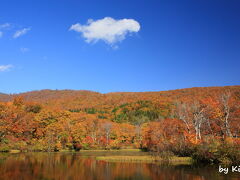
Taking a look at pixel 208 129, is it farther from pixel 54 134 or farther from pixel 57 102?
pixel 57 102

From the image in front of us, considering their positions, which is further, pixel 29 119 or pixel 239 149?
pixel 29 119

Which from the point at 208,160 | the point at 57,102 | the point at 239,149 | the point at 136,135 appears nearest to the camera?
the point at 239,149

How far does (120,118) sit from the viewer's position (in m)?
131

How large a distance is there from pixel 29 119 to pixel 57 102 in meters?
96.8

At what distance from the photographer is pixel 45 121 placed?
245 ft

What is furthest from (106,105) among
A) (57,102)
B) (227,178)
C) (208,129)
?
(227,178)

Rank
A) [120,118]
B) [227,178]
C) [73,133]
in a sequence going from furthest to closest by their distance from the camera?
1. [120,118]
2. [73,133]
3. [227,178]

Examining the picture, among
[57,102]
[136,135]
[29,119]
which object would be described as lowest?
[136,135]

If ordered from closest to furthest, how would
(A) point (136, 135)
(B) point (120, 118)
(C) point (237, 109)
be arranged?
(C) point (237, 109) < (A) point (136, 135) < (B) point (120, 118)

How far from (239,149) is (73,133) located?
170 feet

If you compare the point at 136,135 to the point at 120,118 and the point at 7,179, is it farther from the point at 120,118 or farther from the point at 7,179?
the point at 7,179

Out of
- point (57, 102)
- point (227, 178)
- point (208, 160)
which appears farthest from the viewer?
point (57, 102)

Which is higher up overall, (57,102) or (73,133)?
(57,102)

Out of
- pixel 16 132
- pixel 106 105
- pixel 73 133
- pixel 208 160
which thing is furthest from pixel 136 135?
pixel 106 105
